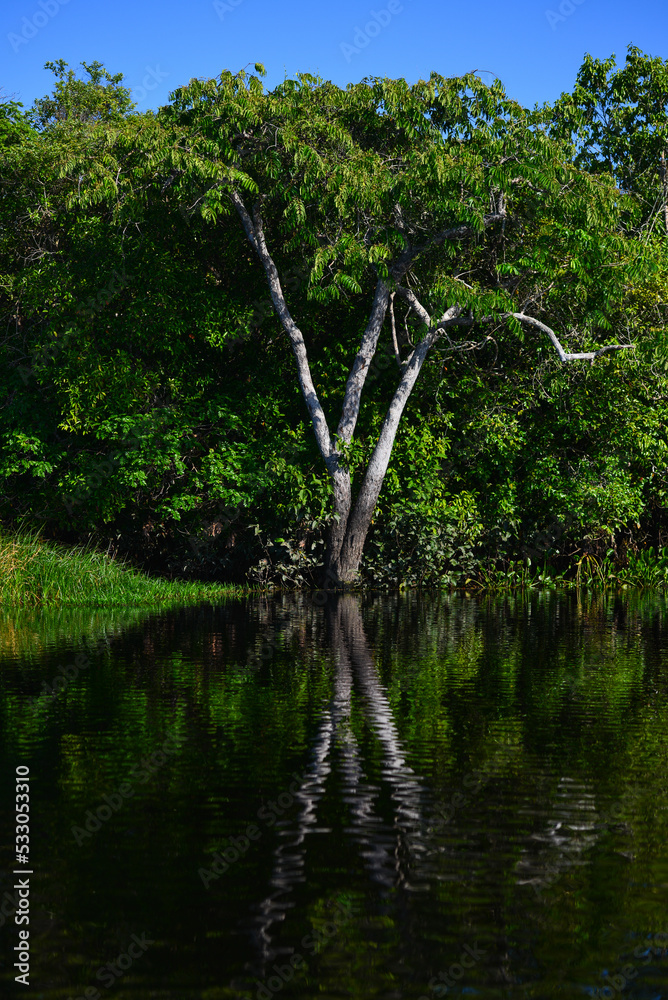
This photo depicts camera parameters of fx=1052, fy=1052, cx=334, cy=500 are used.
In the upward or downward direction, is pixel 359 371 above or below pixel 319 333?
below

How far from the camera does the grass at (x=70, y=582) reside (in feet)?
61.6

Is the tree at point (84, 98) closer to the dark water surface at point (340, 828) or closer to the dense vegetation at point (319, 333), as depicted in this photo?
the dense vegetation at point (319, 333)

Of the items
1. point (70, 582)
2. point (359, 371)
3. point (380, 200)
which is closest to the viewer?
point (70, 582)

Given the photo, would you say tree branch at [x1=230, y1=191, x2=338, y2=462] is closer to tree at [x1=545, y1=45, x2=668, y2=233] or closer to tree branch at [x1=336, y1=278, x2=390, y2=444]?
tree branch at [x1=336, y1=278, x2=390, y2=444]

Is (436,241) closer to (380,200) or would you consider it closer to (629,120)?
(380,200)

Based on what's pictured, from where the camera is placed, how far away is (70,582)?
19.4 meters

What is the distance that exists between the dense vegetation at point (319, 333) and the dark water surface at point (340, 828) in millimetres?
11170

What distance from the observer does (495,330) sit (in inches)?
915

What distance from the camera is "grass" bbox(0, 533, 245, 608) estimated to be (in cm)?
1877

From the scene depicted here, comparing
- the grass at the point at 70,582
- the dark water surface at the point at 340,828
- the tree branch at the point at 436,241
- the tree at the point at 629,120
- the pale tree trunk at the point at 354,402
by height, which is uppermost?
the tree at the point at 629,120

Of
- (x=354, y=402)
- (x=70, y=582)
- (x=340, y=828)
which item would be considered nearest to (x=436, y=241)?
(x=354, y=402)

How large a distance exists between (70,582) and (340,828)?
1449 centimetres

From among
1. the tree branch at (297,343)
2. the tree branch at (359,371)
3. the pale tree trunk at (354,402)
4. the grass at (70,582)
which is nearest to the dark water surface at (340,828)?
the grass at (70,582)

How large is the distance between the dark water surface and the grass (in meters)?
7.37
